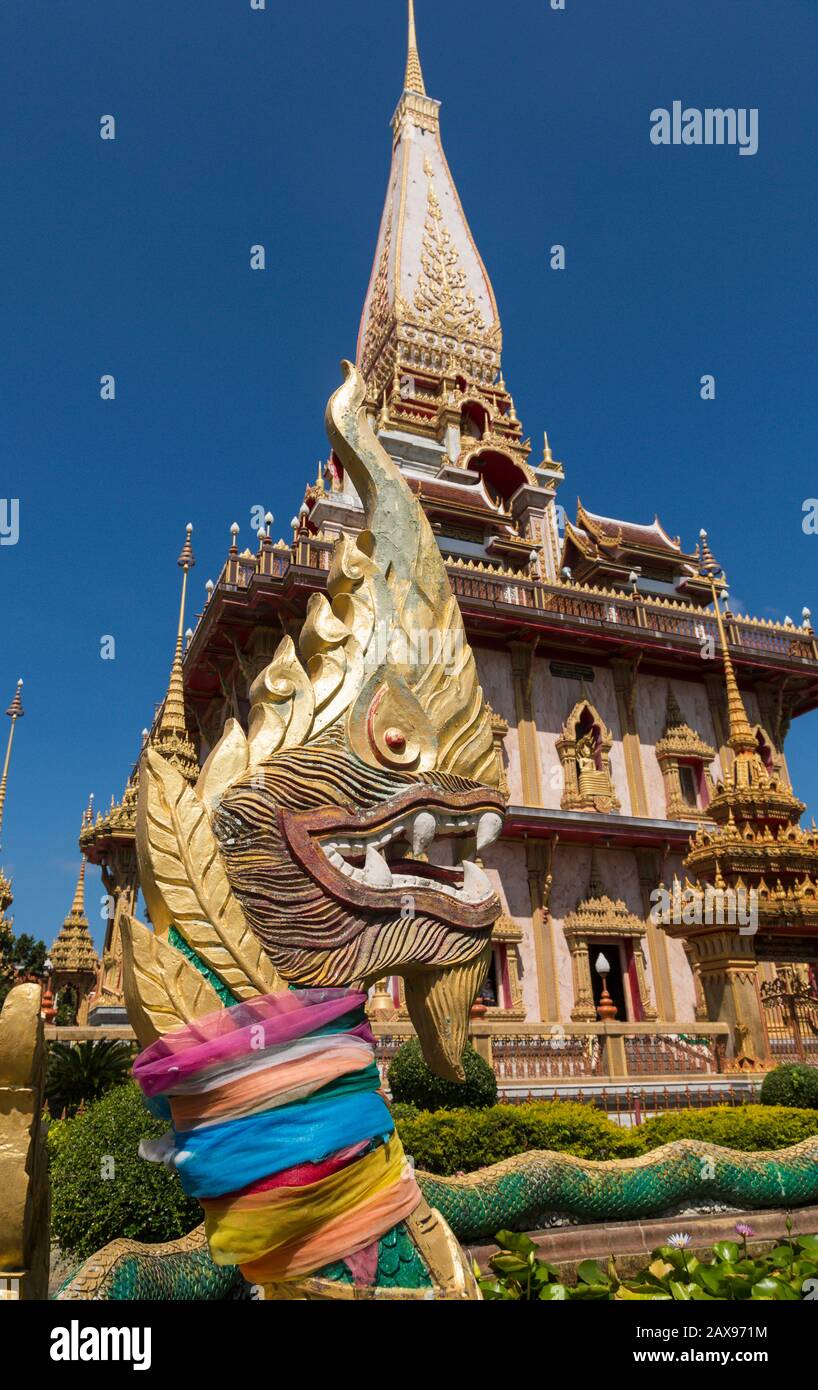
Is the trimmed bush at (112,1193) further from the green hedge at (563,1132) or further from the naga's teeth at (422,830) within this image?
the naga's teeth at (422,830)

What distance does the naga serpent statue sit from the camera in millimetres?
2643

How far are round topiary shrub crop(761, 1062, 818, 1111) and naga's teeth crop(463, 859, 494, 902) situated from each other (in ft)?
26.4

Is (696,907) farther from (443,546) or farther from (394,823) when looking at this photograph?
(443,546)

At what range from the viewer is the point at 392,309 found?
27906mm

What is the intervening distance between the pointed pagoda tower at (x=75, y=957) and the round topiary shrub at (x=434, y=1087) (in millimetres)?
14983

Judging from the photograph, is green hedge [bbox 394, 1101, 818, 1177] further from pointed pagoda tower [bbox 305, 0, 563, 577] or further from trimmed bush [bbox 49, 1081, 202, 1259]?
pointed pagoda tower [bbox 305, 0, 563, 577]

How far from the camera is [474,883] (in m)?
3.45

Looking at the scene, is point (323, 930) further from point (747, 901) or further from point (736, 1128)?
point (747, 901)

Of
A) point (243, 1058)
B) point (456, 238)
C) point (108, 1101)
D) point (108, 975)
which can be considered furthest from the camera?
point (456, 238)

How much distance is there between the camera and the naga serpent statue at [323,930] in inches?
104

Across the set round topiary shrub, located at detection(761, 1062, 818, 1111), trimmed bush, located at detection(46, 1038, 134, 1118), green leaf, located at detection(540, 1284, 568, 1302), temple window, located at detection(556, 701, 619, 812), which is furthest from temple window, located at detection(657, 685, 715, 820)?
green leaf, located at detection(540, 1284, 568, 1302)

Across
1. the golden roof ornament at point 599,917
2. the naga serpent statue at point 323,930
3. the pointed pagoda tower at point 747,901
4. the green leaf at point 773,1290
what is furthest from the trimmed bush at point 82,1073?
the golden roof ornament at point 599,917
